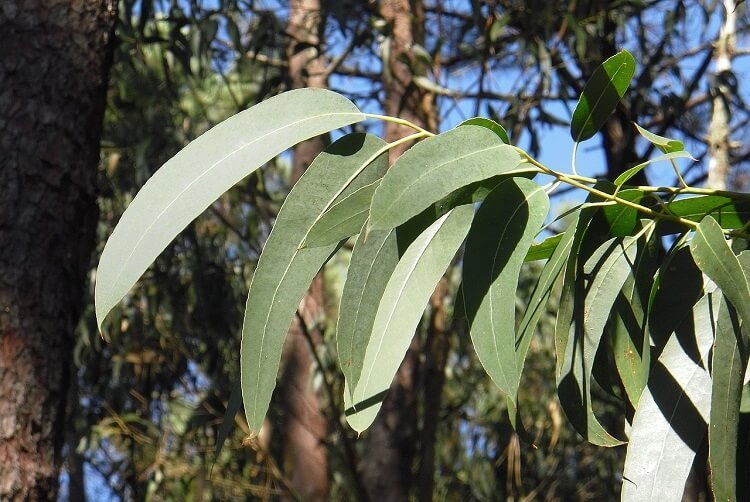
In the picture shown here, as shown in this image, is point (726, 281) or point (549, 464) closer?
point (726, 281)

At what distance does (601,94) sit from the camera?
0.85m

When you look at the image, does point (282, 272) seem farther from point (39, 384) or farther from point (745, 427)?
point (39, 384)

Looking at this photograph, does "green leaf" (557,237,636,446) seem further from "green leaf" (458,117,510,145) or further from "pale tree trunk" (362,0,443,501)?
"pale tree trunk" (362,0,443,501)

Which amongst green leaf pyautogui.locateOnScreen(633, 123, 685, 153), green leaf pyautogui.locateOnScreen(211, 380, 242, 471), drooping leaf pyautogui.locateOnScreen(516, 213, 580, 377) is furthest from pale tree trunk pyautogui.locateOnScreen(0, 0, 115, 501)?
green leaf pyautogui.locateOnScreen(633, 123, 685, 153)

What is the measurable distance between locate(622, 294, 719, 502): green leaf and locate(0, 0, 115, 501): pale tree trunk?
775 millimetres

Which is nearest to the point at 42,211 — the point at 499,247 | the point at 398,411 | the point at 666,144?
the point at 499,247

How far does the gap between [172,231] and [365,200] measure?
166mm

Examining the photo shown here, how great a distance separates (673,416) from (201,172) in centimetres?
44

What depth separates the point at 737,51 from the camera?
3631 millimetres

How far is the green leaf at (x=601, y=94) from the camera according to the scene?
82 cm

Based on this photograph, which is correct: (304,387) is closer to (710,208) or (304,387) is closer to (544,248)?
(544,248)

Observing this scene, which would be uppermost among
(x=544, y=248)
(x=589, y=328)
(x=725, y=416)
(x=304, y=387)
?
(x=304, y=387)

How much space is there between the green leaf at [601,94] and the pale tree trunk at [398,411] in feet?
5.74

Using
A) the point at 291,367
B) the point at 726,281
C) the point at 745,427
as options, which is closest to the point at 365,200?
the point at 726,281
